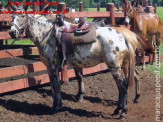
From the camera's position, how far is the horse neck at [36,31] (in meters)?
6.79

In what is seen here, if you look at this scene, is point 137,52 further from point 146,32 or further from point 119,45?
point 146,32

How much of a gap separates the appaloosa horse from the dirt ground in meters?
0.31

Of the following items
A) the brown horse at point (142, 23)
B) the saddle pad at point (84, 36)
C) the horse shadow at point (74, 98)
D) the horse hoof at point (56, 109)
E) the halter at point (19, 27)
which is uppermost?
the halter at point (19, 27)

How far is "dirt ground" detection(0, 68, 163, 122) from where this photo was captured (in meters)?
6.43

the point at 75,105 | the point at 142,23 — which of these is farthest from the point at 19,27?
the point at 142,23

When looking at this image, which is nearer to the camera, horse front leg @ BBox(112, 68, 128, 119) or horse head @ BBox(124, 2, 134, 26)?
horse front leg @ BBox(112, 68, 128, 119)

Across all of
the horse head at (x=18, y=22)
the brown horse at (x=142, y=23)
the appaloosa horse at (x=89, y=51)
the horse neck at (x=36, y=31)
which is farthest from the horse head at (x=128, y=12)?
the horse head at (x=18, y=22)

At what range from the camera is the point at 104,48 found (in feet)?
21.0

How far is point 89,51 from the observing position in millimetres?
6492

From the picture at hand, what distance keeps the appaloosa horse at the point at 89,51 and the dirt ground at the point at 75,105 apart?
0.31 metres

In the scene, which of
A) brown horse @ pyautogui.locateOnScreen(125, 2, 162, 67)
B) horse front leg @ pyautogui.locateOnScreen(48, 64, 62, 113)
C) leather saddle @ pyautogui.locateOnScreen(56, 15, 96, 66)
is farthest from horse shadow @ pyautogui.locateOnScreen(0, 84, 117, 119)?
brown horse @ pyautogui.locateOnScreen(125, 2, 162, 67)

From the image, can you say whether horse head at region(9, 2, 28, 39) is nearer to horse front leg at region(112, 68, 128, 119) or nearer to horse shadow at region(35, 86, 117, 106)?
horse shadow at region(35, 86, 117, 106)

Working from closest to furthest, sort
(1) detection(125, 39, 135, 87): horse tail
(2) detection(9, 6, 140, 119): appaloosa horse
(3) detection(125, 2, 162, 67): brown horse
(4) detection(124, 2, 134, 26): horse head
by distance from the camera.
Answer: (2) detection(9, 6, 140, 119): appaloosa horse < (1) detection(125, 39, 135, 87): horse tail < (4) detection(124, 2, 134, 26): horse head < (3) detection(125, 2, 162, 67): brown horse

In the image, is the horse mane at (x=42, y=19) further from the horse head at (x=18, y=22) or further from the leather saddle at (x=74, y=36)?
the leather saddle at (x=74, y=36)
